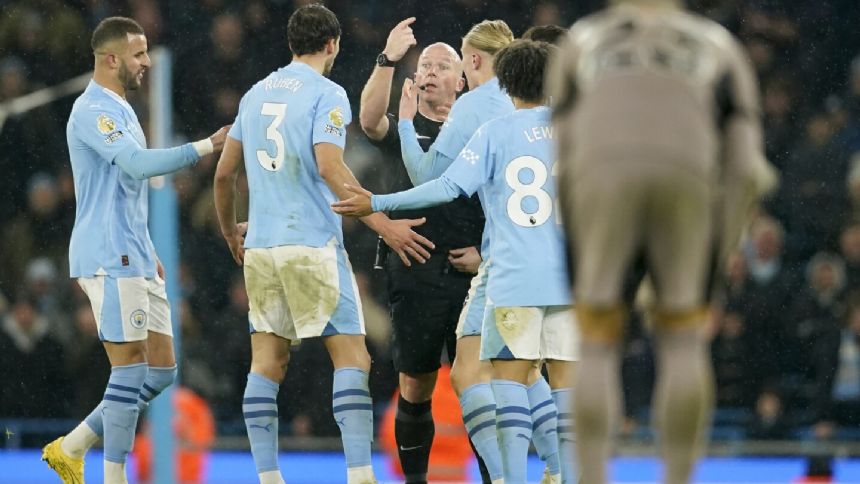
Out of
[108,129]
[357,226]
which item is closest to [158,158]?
[108,129]

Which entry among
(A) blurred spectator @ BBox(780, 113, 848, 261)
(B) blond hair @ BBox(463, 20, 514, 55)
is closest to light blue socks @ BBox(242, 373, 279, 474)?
(B) blond hair @ BBox(463, 20, 514, 55)

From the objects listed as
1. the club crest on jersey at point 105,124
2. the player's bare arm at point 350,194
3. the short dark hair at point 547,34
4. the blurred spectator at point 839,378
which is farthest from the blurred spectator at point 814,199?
the club crest on jersey at point 105,124

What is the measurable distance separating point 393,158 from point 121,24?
133 cm

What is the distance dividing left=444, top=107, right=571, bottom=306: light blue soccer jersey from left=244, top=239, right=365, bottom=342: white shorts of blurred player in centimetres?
62

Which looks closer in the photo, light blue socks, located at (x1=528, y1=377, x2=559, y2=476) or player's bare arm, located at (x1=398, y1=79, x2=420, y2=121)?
light blue socks, located at (x1=528, y1=377, x2=559, y2=476)

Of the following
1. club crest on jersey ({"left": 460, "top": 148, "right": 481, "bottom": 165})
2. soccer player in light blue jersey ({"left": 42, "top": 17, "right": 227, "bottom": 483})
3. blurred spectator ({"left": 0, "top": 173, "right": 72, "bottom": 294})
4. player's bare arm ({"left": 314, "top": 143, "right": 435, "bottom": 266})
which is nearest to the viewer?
club crest on jersey ({"left": 460, "top": 148, "right": 481, "bottom": 165})

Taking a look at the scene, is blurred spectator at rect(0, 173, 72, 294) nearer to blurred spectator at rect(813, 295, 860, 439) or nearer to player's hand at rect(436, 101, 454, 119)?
player's hand at rect(436, 101, 454, 119)

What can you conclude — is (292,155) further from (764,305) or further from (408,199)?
(764,305)

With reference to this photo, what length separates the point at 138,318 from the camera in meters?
6.09

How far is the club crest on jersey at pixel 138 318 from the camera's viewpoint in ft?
19.9

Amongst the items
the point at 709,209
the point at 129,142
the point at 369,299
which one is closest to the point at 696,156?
the point at 709,209

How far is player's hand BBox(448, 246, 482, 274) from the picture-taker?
6.28 m

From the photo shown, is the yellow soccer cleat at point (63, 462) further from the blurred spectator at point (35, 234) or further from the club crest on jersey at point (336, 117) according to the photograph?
the blurred spectator at point (35, 234)

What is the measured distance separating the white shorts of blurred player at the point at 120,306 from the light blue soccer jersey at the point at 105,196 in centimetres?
4
